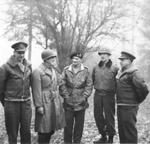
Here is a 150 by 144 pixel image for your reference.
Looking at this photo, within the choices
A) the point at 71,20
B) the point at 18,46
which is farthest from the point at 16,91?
the point at 71,20

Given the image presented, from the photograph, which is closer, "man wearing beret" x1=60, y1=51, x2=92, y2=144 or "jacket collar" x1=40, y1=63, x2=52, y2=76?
"jacket collar" x1=40, y1=63, x2=52, y2=76

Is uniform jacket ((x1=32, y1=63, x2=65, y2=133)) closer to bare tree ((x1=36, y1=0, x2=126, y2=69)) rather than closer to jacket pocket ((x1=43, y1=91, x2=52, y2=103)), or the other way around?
jacket pocket ((x1=43, y1=91, x2=52, y2=103))

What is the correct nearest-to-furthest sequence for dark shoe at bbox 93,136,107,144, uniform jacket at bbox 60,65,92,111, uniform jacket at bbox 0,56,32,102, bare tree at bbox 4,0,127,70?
1. uniform jacket at bbox 0,56,32,102
2. uniform jacket at bbox 60,65,92,111
3. dark shoe at bbox 93,136,107,144
4. bare tree at bbox 4,0,127,70

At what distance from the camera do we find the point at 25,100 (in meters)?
5.46

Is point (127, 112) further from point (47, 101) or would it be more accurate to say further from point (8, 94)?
point (8, 94)

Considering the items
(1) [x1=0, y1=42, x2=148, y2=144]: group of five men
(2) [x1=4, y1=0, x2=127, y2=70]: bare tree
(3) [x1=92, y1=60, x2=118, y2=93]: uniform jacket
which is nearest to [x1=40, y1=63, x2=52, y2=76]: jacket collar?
(1) [x1=0, y1=42, x2=148, y2=144]: group of five men

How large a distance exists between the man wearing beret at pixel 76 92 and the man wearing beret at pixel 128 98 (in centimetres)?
88

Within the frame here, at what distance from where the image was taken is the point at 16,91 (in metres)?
5.36

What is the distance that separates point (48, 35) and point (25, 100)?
5.32m

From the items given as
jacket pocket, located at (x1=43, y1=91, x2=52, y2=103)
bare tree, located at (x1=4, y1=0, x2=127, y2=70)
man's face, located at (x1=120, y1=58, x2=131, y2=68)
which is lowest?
jacket pocket, located at (x1=43, y1=91, x2=52, y2=103)

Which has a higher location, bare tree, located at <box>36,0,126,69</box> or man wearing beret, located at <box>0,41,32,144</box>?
bare tree, located at <box>36,0,126,69</box>

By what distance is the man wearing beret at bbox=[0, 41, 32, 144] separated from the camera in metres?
5.36

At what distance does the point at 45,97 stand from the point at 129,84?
1802mm

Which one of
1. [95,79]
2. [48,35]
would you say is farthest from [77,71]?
[48,35]
